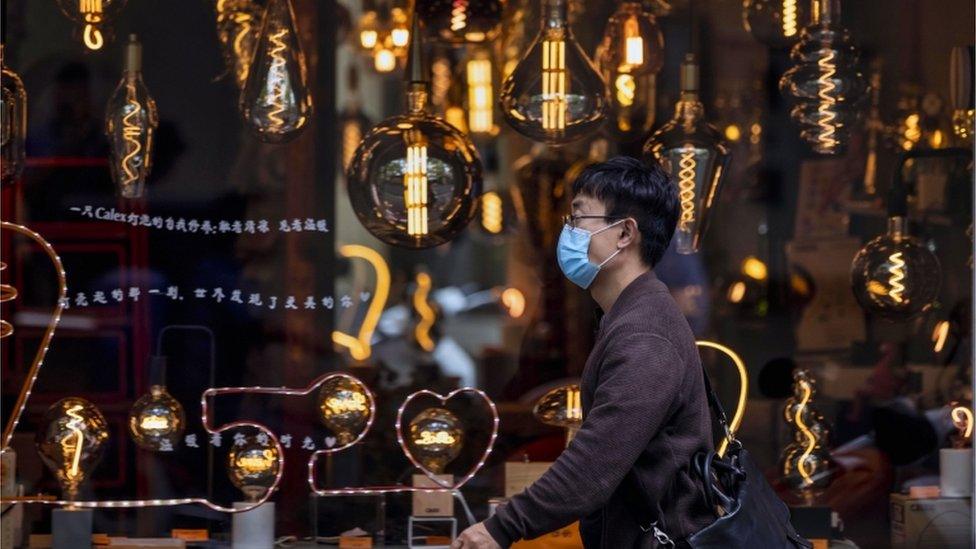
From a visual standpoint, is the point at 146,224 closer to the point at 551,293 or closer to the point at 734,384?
the point at 551,293

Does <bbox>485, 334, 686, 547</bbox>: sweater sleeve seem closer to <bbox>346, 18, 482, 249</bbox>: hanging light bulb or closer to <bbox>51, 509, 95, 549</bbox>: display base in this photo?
<bbox>346, 18, 482, 249</bbox>: hanging light bulb

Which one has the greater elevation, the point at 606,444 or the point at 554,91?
the point at 554,91

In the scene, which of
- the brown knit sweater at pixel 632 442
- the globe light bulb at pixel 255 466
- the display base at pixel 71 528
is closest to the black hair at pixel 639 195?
the brown knit sweater at pixel 632 442

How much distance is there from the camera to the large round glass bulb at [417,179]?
4.57 metres

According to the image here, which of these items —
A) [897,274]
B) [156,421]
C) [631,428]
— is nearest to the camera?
[631,428]

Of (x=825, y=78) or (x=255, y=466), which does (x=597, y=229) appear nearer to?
(x=825, y=78)

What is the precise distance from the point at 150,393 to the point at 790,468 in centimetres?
184

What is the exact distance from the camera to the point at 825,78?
4641mm

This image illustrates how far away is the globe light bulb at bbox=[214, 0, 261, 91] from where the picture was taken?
4961 mm

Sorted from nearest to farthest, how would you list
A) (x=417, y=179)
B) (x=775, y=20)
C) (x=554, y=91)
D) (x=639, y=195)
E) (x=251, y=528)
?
(x=639, y=195), (x=554, y=91), (x=417, y=179), (x=251, y=528), (x=775, y=20)

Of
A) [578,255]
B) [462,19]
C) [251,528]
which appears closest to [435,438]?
[251,528]

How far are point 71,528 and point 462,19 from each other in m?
1.87

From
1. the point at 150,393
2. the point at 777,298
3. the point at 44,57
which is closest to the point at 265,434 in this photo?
the point at 150,393

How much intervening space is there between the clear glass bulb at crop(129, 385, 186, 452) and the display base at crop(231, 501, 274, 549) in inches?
11.1
